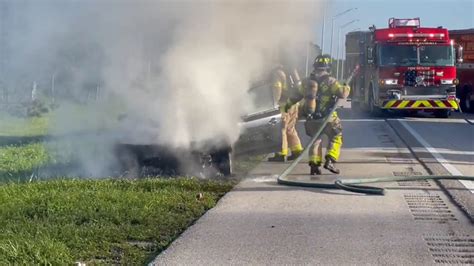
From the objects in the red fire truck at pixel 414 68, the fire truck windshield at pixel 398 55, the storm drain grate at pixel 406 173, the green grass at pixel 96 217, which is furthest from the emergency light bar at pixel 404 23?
the green grass at pixel 96 217

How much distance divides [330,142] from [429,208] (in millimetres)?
2963

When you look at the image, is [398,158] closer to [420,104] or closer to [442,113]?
[420,104]

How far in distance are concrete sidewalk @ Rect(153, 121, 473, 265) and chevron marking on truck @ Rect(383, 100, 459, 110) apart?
1282cm

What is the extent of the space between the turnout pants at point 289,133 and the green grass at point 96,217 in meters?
2.99

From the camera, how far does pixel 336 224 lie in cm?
715

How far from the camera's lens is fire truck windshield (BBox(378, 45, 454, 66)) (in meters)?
22.3

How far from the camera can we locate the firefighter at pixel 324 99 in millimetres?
10906

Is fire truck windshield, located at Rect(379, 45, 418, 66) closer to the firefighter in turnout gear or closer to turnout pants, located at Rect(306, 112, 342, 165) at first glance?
the firefighter in turnout gear

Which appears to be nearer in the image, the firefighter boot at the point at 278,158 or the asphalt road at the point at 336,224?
the asphalt road at the point at 336,224

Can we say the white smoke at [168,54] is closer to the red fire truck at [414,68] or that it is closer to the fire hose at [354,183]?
the fire hose at [354,183]

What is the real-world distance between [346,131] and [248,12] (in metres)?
8.42

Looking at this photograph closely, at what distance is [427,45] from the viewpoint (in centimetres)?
2245

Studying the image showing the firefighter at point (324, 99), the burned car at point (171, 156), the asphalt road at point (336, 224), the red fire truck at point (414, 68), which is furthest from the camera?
the red fire truck at point (414, 68)

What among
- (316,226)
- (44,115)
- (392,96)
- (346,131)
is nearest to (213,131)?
(316,226)
